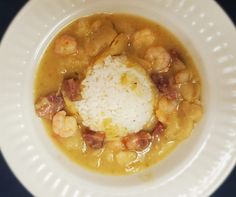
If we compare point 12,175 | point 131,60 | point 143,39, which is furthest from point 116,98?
point 12,175

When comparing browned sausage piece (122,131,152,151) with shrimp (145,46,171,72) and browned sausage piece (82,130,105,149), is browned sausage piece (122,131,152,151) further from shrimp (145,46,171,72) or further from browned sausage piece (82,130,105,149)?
shrimp (145,46,171,72)

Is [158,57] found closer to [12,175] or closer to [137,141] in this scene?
[137,141]

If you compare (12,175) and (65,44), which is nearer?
(65,44)

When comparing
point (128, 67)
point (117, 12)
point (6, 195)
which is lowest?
point (6, 195)

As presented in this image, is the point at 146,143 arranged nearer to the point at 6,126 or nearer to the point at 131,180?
the point at 131,180

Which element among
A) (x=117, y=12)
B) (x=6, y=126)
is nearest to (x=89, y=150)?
(x=6, y=126)

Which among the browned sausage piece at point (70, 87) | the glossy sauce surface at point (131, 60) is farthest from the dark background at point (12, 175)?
the browned sausage piece at point (70, 87)

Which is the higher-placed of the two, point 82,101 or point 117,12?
point 117,12
